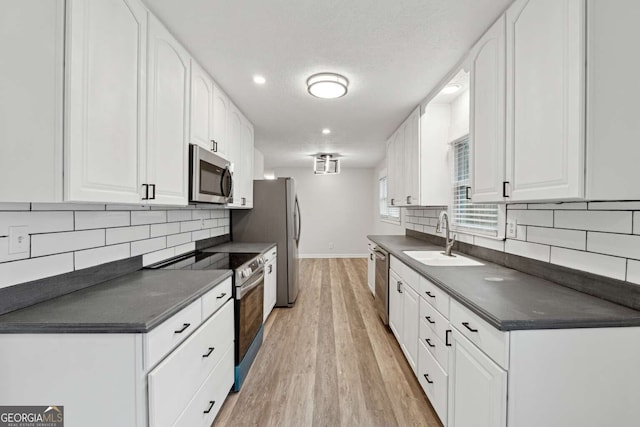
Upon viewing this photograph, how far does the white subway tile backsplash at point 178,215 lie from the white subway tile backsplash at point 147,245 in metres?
0.19

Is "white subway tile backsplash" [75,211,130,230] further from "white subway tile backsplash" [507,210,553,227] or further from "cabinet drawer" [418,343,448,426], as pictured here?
"white subway tile backsplash" [507,210,553,227]

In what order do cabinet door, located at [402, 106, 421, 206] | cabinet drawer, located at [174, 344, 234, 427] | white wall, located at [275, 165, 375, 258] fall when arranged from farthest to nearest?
white wall, located at [275, 165, 375, 258] → cabinet door, located at [402, 106, 421, 206] → cabinet drawer, located at [174, 344, 234, 427]

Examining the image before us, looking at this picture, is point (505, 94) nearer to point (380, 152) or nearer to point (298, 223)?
point (298, 223)

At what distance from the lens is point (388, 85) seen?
2.47 m

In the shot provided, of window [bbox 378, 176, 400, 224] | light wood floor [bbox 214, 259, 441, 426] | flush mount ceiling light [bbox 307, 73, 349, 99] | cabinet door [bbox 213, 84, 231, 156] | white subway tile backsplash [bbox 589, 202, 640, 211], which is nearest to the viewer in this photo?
white subway tile backsplash [bbox 589, 202, 640, 211]

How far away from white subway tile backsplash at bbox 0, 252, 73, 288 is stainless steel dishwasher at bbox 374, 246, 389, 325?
253 centimetres

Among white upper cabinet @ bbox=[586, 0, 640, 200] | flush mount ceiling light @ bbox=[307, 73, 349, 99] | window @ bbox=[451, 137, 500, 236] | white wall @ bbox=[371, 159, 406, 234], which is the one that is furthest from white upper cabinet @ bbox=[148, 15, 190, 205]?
white wall @ bbox=[371, 159, 406, 234]

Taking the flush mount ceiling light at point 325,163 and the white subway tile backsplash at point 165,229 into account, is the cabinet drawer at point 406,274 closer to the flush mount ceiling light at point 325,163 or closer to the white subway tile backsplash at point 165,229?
the white subway tile backsplash at point 165,229

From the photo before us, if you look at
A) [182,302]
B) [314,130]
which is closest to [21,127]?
[182,302]

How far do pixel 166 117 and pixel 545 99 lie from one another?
78.6 inches

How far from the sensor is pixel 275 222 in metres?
3.69

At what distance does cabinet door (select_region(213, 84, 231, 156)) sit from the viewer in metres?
2.41

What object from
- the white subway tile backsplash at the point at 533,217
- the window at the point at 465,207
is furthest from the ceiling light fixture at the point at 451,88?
the white subway tile backsplash at the point at 533,217

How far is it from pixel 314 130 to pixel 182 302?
3.10 m
